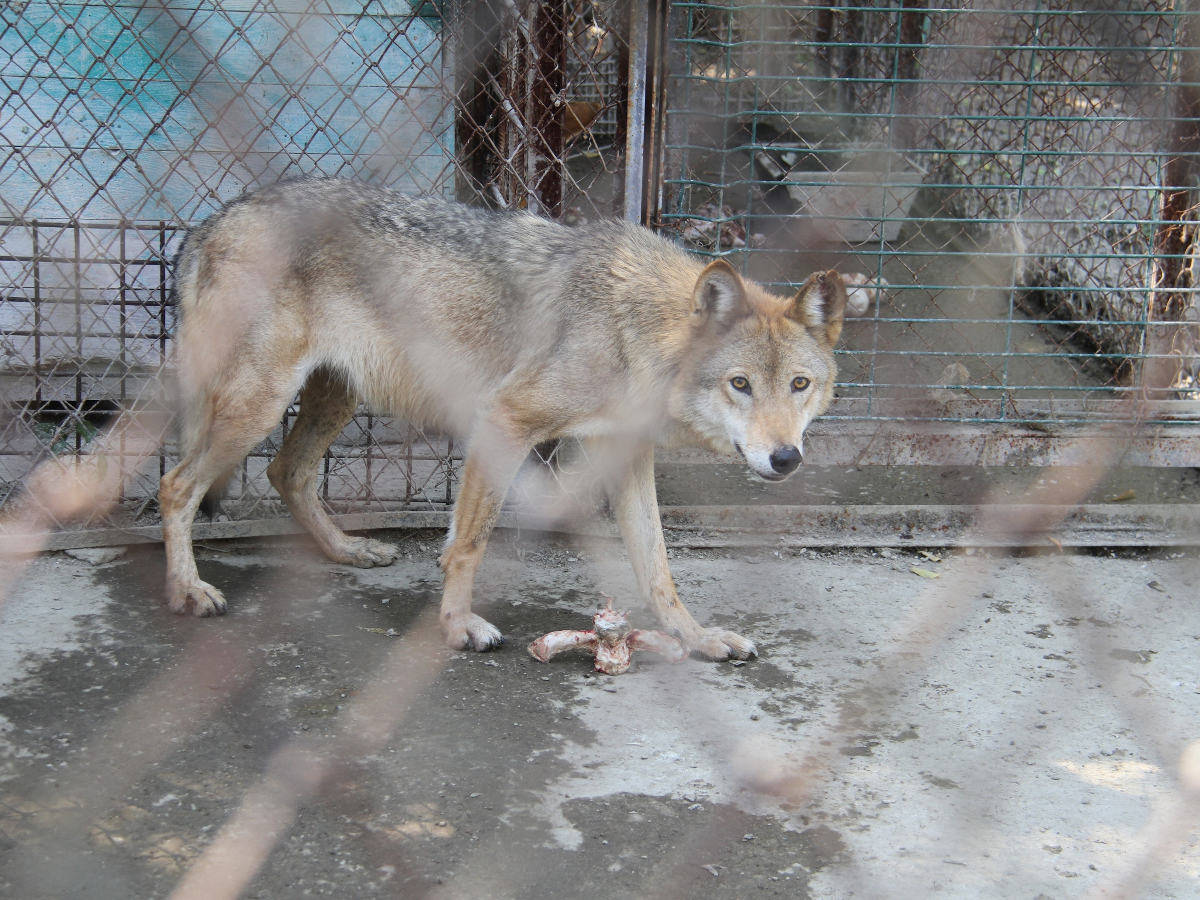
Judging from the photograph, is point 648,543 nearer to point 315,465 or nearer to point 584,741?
point 584,741

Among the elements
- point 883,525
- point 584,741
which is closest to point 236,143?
point 883,525

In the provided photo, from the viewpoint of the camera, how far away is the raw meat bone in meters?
3.24

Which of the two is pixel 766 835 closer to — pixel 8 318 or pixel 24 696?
pixel 24 696

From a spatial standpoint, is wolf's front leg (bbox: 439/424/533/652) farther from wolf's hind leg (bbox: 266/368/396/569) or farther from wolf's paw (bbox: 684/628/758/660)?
wolf's hind leg (bbox: 266/368/396/569)

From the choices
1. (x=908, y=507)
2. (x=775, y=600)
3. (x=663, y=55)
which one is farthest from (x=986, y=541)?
(x=663, y=55)

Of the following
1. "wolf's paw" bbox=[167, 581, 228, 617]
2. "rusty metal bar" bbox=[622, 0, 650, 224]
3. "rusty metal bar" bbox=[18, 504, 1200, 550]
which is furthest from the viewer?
"rusty metal bar" bbox=[18, 504, 1200, 550]

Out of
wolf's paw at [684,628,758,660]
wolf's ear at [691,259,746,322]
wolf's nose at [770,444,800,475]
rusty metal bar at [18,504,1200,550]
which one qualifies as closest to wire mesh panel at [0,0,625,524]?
rusty metal bar at [18,504,1200,550]

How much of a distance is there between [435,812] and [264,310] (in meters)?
1.84

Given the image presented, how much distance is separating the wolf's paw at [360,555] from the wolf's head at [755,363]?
1.42 meters

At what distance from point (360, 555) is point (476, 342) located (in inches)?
39.6

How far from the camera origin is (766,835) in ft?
8.01

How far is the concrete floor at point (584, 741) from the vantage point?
2.29m

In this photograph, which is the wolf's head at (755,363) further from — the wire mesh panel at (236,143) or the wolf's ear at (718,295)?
the wire mesh panel at (236,143)

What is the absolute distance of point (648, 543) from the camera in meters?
3.60
